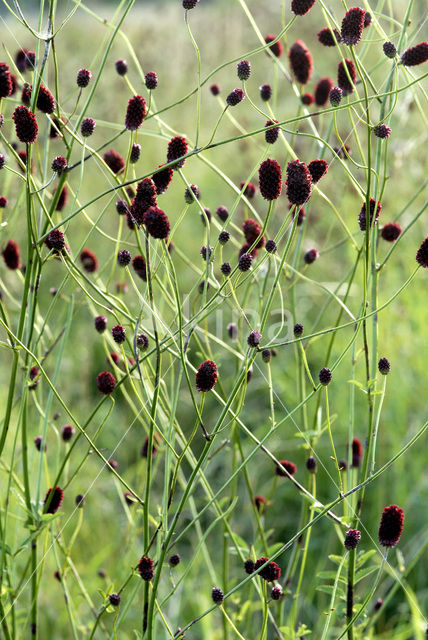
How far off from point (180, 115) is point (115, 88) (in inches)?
30.2

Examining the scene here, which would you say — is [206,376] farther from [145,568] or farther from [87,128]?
[87,128]

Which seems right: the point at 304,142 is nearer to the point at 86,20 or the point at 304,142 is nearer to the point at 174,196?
the point at 174,196

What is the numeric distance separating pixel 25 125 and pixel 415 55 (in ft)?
1.85

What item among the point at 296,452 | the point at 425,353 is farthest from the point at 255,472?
the point at 425,353

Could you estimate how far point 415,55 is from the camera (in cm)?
103

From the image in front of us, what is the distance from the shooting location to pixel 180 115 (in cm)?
516

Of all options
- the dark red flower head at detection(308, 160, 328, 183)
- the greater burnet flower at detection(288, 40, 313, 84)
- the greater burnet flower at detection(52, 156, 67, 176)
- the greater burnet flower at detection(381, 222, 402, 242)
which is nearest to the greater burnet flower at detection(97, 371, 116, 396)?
the greater burnet flower at detection(52, 156, 67, 176)

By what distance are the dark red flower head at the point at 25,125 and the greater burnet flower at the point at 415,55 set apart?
534 mm

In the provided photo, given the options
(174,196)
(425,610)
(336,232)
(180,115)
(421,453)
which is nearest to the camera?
(425,610)

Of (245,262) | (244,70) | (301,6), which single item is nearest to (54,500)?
(245,262)

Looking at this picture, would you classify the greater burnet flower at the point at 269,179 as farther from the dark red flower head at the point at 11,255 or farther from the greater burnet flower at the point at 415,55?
the dark red flower head at the point at 11,255

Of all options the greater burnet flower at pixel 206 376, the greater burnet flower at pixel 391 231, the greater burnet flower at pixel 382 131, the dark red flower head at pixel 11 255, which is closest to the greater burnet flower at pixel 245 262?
the greater burnet flower at pixel 206 376

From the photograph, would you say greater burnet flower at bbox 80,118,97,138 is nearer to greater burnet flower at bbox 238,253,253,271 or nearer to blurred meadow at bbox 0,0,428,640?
blurred meadow at bbox 0,0,428,640

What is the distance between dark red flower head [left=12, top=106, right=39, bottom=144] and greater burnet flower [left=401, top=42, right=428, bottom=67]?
1.75ft
